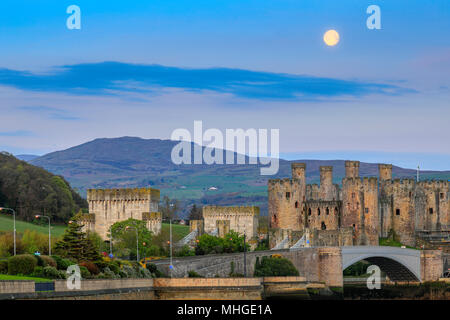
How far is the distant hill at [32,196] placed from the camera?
526 feet

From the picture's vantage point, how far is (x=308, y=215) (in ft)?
468

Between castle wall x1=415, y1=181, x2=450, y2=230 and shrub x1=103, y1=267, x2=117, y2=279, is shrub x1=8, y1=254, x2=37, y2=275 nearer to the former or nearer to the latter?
shrub x1=103, y1=267, x2=117, y2=279

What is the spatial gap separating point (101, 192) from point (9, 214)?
93.9ft

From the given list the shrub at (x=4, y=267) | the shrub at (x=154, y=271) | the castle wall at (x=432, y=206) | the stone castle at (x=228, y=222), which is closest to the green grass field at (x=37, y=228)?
the stone castle at (x=228, y=222)

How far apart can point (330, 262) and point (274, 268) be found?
623 inches

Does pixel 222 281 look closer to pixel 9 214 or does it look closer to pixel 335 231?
pixel 335 231

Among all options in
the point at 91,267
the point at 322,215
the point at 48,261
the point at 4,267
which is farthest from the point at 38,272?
the point at 322,215

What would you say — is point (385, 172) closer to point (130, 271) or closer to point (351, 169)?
point (351, 169)

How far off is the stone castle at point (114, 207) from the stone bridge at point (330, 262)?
72.0 feet

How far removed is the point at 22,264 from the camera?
2822 inches

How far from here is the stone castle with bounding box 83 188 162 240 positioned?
438ft

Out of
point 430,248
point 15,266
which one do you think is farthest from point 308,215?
point 15,266

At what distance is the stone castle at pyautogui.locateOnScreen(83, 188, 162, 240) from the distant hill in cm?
2420

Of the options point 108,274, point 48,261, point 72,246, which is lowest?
point 108,274
